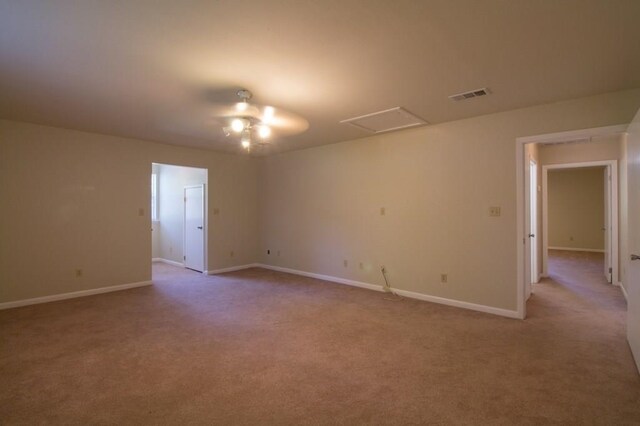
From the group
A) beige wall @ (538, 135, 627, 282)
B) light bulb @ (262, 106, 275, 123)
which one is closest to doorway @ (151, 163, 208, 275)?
light bulb @ (262, 106, 275, 123)

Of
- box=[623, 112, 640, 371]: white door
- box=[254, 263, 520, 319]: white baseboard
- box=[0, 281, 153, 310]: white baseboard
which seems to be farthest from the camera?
→ box=[0, 281, 153, 310]: white baseboard

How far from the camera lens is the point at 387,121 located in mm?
4262

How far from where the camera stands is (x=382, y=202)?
199 inches

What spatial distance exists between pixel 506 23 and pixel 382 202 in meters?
3.17

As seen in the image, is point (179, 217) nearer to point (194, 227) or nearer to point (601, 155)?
point (194, 227)

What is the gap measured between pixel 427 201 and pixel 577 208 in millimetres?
8334

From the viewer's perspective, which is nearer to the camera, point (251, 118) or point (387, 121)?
point (251, 118)

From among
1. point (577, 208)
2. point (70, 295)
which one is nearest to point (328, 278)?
point (70, 295)

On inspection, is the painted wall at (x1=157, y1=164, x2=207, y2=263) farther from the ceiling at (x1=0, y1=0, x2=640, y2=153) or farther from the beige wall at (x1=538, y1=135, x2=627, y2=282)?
the beige wall at (x1=538, y1=135, x2=627, y2=282)

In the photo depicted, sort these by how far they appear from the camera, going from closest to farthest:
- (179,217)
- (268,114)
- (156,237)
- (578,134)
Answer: (578,134) → (268,114) → (179,217) → (156,237)

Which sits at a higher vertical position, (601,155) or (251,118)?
(251,118)

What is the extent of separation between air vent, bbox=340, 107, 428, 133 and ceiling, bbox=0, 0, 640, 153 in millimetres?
157

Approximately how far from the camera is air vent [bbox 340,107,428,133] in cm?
392

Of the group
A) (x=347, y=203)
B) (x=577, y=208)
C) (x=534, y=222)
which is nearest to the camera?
(x=534, y=222)
